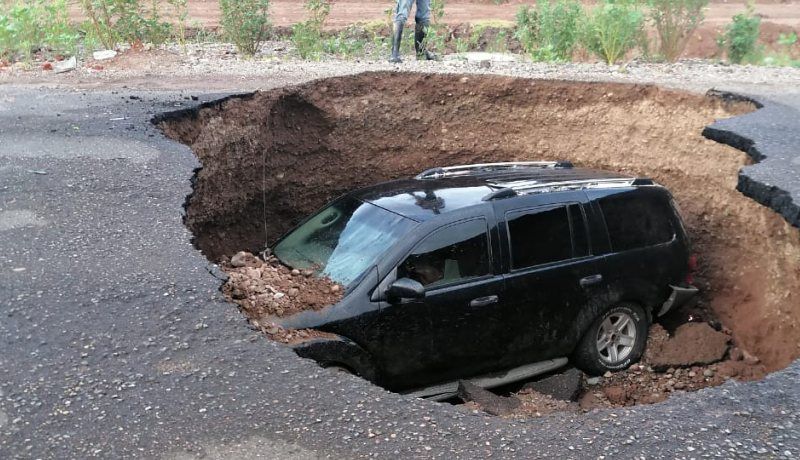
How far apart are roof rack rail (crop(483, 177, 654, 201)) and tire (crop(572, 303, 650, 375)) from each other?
1.10 meters

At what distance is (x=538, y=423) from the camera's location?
11.2 feet

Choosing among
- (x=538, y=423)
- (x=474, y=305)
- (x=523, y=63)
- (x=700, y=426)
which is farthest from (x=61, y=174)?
(x=523, y=63)

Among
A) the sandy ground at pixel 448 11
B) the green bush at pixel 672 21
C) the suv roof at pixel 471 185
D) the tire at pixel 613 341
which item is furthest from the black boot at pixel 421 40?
the sandy ground at pixel 448 11

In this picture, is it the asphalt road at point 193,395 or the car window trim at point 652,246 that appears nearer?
the asphalt road at point 193,395

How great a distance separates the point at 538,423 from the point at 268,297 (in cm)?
223

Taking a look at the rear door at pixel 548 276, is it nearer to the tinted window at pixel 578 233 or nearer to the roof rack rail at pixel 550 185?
the tinted window at pixel 578 233

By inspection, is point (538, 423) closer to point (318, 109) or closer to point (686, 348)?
point (686, 348)

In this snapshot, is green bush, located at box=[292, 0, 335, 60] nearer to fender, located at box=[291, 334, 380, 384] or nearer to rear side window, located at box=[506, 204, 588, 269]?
rear side window, located at box=[506, 204, 588, 269]

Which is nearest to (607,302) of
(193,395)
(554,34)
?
(193,395)

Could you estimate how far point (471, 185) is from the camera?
6.16 m

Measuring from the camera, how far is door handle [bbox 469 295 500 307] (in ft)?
17.6

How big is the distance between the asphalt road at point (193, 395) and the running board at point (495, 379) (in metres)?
1.74

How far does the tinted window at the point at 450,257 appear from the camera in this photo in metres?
5.20

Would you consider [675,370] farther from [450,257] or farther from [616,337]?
[450,257]
